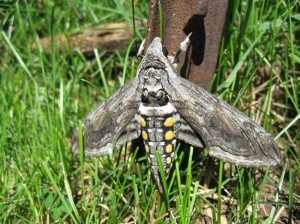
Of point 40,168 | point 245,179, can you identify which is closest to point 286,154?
point 245,179

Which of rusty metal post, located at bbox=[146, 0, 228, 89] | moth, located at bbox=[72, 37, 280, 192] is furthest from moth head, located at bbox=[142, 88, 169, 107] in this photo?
rusty metal post, located at bbox=[146, 0, 228, 89]

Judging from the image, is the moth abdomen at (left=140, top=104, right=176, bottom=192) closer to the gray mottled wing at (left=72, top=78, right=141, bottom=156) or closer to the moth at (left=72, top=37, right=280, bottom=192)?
the moth at (left=72, top=37, right=280, bottom=192)

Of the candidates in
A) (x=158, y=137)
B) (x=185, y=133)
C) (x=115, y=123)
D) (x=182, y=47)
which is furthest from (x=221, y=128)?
(x=115, y=123)

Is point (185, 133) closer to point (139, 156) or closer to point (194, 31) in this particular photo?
point (139, 156)

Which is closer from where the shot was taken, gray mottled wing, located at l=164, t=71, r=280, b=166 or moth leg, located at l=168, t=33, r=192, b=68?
gray mottled wing, located at l=164, t=71, r=280, b=166

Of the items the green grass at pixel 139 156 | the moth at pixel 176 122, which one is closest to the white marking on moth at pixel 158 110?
the moth at pixel 176 122

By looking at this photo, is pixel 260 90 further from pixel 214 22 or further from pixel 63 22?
pixel 63 22
